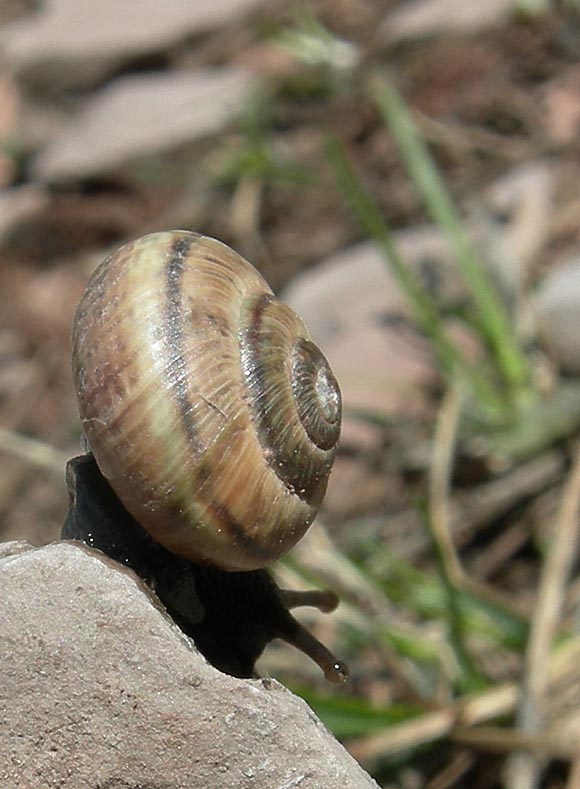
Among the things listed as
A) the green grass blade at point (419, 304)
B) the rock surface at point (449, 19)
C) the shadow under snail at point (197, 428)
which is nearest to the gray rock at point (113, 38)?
the rock surface at point (449, 19)

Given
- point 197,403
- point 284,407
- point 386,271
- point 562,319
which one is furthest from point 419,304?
point 197,403

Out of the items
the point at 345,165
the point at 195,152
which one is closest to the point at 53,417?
the point at 195,152

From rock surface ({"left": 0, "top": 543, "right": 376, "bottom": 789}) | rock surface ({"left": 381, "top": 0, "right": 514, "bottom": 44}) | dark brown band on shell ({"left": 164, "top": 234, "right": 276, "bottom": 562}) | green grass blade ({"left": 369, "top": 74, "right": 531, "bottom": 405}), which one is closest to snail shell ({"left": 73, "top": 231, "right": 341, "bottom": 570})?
dark brown band on shell ({"left": 164, "top": 234, "right": 276, "bottom": 562})

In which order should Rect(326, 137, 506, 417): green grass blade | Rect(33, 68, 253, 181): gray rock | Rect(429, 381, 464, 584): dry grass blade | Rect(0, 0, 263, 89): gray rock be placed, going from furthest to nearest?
Rect(0, 0, 263, 89): gray rock
Rect(33, 68, 253, 181): gray rock
Rect(326, 137, 506, 417): green grass blade
Rect(429, 381, 464, 584): dry grass blade

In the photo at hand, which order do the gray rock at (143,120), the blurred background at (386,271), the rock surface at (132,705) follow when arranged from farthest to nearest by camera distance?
1. the gray rock at (143,120)
2. the blurred background at (386,271)
3. the rock surface at (132,705)

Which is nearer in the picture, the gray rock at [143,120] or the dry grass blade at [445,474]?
the dry grass blade at [445,474]

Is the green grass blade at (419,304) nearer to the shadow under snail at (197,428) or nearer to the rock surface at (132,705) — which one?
the shadow under snail at (197,428)

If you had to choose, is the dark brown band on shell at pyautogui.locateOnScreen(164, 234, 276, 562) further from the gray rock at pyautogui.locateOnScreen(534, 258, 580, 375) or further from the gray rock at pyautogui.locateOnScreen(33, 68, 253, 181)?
the gray rock at pyautogui.locateOnScreen(33, 68, 253, 181)

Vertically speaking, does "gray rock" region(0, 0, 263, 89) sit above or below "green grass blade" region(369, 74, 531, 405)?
below
